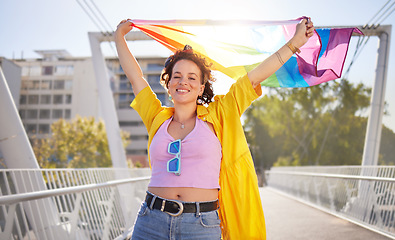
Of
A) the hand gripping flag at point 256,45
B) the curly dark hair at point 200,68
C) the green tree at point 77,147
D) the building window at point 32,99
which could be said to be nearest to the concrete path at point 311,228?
the hand gripping flag at point 256,45

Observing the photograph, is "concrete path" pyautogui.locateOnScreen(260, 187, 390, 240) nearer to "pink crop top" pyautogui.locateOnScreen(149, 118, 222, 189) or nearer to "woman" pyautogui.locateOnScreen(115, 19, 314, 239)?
"woman" pyautogui.locateOnScreen(115, 19, 314, 239)

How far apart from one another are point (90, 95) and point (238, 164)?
78344 millimetres

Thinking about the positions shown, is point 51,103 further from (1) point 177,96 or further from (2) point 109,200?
(1) point 177,96

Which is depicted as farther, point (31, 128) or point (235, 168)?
point (31, 128)

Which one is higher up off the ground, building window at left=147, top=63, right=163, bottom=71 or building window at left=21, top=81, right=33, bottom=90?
building window at left=147, top=63, right=163, bottom=71

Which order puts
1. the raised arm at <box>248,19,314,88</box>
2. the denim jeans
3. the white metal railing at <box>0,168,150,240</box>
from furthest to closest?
the white metal railing at <box>0,168,150,240</box> → the raised arm at <box>248,19,314,88</box> → the denim jeans

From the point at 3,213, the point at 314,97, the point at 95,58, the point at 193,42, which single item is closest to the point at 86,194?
the point at 3,213

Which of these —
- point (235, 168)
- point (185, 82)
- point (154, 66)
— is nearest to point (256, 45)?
point (185, 82)

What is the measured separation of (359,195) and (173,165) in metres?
9.30

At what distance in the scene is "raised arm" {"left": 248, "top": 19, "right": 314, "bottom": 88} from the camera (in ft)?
9.78

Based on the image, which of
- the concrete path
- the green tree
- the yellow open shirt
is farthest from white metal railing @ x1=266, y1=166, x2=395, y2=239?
the green tree

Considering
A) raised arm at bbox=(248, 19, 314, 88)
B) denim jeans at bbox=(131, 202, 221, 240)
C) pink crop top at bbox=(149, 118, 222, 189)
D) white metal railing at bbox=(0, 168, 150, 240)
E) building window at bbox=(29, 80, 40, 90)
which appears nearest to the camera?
denim jeans at bbox=(131, 202, 221, 240)

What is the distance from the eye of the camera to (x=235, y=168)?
9.50 feet

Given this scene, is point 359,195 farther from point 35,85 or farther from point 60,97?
point 35,85
